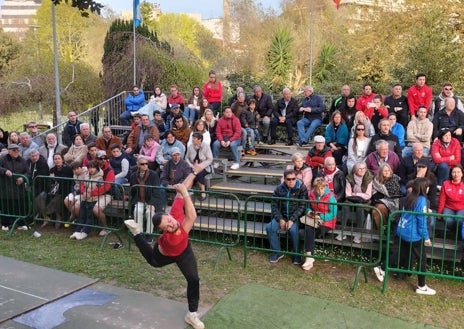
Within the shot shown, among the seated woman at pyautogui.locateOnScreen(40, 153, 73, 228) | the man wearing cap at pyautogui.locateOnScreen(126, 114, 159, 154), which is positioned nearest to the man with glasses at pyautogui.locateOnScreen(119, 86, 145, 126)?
the man wearing cap at pyautogui.locateOnScreen(126, 114, 159, 154)

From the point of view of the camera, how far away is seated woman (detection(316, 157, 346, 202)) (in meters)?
7.21

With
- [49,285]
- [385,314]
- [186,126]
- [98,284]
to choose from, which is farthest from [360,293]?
[186,126]

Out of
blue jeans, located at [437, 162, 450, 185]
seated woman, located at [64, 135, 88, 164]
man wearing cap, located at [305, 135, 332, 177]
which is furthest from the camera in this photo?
seated woman, located at [64, 135, 88, 164]

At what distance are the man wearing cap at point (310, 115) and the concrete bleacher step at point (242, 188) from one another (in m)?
2.18

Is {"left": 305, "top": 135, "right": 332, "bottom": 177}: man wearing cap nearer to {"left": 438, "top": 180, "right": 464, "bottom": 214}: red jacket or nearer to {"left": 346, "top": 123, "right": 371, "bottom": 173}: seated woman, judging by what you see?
{"left": 346, "top": 123, "right": 371, "bottom": 173}: seated woman

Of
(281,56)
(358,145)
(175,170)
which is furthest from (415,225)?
(281,56)

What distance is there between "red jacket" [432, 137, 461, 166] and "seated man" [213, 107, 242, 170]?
3.84 meters

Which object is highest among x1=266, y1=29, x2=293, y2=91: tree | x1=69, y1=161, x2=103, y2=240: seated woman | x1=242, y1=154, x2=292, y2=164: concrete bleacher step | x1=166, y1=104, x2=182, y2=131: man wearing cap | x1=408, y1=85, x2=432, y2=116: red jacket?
x1=266, y1=29, x2=293, y2=91: tree

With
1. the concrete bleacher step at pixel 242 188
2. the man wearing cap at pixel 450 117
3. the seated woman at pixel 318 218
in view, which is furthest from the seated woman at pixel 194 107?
the seated woman at pixel 318 218

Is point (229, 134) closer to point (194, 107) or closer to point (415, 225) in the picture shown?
point (194, 107)

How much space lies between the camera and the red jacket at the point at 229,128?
10.00 metres

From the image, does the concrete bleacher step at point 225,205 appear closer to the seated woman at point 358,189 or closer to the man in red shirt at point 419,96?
the seated woman at point 358,189

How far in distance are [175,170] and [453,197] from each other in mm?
4424

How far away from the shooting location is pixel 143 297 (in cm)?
585
